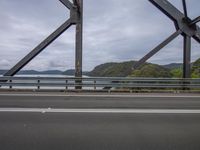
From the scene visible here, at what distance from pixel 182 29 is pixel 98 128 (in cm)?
1262

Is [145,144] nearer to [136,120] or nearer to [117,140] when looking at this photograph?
[117,140]

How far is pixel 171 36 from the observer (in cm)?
1703

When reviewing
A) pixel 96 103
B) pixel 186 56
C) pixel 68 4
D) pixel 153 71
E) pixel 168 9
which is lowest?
pixel 96 103

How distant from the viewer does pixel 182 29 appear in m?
17.2

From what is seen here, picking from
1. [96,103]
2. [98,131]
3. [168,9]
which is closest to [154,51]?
[168,9]

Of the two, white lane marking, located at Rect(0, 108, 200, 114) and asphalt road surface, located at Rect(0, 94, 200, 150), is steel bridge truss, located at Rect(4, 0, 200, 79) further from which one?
white lane marking, located at Rect(0, 108, 200, 114)

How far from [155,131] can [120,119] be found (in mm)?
1463

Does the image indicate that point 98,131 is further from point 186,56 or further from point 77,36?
point 186,56

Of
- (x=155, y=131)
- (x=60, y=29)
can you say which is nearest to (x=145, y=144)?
(x=155, y=131)

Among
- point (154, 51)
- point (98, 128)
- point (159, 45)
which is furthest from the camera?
point (159, 45)

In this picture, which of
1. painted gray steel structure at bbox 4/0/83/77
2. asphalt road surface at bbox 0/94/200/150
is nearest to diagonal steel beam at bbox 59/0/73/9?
painted gray steel structure at bbox 4/0/83/77

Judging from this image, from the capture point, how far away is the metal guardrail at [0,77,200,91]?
50.6ft

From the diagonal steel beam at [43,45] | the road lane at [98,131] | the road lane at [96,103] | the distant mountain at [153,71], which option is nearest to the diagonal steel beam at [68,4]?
the diagonal steel beam at [43,45]

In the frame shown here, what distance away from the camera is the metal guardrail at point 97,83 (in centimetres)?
Answer: 1544
